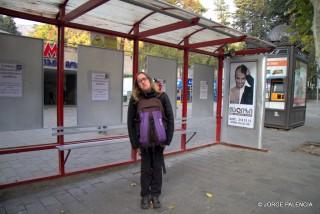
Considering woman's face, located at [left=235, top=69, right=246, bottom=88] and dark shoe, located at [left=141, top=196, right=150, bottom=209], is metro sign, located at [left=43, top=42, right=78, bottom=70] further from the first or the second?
dark shoe, located at [left=141, top=196, right=150, bottom=209]

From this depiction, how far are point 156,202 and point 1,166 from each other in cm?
333

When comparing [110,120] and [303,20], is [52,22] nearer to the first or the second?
[110,120]

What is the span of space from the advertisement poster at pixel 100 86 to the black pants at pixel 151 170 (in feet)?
5.82

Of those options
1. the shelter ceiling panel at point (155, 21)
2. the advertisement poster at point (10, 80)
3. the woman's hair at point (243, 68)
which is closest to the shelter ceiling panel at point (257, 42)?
the woman's hair at point (243, 68)

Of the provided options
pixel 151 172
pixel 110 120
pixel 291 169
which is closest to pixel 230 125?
pixel 291 169

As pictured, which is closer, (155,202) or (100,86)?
(155,202)

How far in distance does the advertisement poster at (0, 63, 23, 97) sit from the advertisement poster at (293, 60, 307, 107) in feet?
31.5

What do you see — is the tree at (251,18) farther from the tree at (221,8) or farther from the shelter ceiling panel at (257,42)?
the shelter ceiling panel at (257,42)

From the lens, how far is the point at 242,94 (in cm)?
661

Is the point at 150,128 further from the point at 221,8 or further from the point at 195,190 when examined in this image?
the point at 221,8

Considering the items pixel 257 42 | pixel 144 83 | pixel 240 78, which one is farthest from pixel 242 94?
pixel 144 83

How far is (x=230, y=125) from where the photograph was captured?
22.9ft

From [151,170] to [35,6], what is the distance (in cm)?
283

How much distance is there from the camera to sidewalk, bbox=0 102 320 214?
10.9 feet
